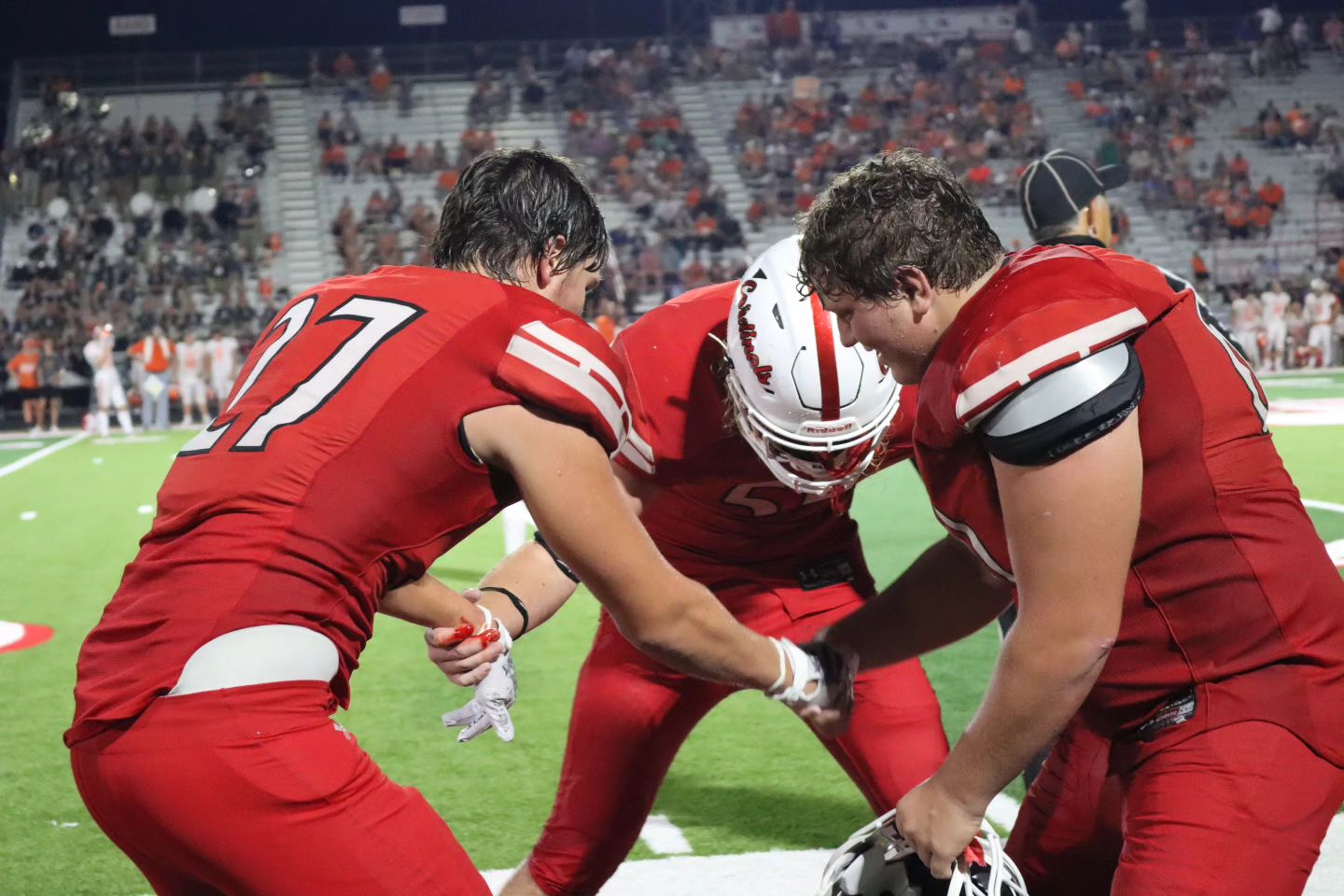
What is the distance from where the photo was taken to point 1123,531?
6.82ft

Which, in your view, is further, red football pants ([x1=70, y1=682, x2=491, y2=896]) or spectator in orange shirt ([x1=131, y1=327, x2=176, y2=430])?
spectator in orange shirt ([x1=131, y1=327, x2=176, y2=430])

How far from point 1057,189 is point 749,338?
2.53 meters

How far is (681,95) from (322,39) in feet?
26.7

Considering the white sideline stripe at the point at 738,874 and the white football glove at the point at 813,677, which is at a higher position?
the white football glove at the point at 813,677

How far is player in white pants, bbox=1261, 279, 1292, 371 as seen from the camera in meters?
25.2

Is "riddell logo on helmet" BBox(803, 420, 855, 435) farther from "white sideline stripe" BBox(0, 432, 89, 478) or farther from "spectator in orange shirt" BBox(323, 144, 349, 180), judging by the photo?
"spectator in orange shirt" BBox(323, 144, 349, 180)

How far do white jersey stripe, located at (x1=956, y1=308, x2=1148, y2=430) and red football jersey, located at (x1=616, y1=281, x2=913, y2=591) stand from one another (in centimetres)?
Result: 136

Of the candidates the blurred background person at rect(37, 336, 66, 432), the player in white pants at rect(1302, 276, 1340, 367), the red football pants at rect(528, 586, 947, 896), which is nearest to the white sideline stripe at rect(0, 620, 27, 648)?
the red football pants at rect(528, 586, 947, 896)

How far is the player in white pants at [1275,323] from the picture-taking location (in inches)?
994

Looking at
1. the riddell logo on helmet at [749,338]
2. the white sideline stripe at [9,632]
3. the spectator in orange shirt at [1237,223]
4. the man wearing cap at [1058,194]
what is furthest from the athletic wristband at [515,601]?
the spectator in orange shirt at [1237,223]

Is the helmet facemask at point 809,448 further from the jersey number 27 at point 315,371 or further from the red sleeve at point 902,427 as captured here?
the jersey number 27 at point 315,371

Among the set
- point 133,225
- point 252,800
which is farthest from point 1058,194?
point 133,225

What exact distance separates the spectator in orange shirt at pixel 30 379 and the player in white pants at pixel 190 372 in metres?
2.03

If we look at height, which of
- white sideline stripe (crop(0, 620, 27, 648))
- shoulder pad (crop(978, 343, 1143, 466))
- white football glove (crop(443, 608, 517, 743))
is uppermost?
shoulder pad (crop(978, 343, 1143, 466))
